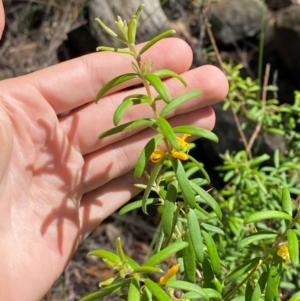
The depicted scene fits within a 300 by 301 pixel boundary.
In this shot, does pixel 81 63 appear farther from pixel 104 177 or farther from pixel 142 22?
pixel 142 22

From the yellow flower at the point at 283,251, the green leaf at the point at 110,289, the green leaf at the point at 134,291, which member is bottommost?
the yellow flower at the point at 283,251

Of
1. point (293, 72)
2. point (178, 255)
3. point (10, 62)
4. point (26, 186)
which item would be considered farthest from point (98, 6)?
point (178, 255)

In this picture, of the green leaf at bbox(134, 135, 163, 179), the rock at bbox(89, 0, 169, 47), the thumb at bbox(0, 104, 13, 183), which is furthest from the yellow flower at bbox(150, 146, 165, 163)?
the rock at bbox(89, 0, 169, 47)

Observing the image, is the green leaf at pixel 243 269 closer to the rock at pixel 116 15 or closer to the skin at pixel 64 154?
the skin at pixel 64 154

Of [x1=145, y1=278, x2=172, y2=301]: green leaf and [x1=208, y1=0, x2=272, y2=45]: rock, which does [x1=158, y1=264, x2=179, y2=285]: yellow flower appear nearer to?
[x1=145, y1=278, x2=172, y2=301]: green leaf

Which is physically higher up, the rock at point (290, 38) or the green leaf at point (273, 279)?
the green leaf at point (273, 279)

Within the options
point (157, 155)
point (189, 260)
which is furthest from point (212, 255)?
point (157, 155)

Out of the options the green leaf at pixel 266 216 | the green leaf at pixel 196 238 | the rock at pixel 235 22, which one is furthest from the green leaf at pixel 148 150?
the rock at pixel 235 22
